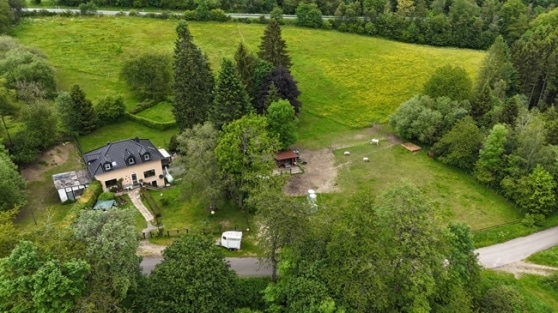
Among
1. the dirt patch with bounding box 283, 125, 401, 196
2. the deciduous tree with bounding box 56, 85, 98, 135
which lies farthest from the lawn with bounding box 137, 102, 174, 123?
the dirt patch with bounding box 283, 125, 401, 196

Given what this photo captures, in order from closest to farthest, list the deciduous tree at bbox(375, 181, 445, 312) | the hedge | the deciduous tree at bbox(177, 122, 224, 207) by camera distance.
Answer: the deciduous tree at bbox(375, 181, 445, 312), the deciduous tree at bbox(177, 122, 224, 207), the hedge

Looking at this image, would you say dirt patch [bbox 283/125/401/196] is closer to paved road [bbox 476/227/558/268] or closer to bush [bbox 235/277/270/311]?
bush [bbox 235/277/270/311]

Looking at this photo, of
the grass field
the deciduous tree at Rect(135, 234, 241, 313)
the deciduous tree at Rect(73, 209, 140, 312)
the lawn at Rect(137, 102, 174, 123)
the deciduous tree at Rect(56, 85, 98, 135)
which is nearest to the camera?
the deciduous tree at Rect(73, 209, 140, 312)

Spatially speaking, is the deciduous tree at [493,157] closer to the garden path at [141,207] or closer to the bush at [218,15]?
the garden path at [141,207]

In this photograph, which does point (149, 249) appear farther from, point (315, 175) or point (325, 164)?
point (325, 164)

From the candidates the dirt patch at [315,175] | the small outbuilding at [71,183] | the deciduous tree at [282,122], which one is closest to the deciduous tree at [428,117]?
the dirt patch at [315,175]

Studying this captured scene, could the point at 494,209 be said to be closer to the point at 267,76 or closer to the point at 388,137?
the point at 388,137
